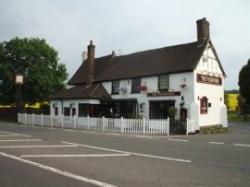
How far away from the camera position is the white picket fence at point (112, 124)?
2467 centimetres

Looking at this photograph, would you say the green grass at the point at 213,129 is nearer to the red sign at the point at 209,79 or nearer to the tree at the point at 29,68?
the red sign at the point at 209,79

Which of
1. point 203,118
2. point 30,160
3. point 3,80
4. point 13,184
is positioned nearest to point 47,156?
point 30,160

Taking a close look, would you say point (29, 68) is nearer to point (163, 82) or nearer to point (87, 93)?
point (87, 93)

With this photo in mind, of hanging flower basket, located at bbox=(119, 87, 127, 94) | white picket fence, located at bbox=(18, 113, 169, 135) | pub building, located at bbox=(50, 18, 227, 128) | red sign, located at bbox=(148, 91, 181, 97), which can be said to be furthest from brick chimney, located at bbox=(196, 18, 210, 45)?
white picket fence, located at bbox=(18, 113, 169, 135)

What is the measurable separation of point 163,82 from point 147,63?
3.92 metres

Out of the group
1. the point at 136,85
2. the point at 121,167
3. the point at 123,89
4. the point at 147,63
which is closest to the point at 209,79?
the point at 147,63

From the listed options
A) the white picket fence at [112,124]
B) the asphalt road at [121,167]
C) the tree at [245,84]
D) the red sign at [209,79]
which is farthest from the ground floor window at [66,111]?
the tree at [245,84]

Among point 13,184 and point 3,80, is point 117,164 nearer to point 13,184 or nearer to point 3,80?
point 13,184

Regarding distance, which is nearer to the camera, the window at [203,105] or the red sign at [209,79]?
the red sign at [209,79]

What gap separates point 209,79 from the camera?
30406 mm

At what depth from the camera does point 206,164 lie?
10734 millimetres

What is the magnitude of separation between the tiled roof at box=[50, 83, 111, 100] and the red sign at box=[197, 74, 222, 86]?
31.6 ft

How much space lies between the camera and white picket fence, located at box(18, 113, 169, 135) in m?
24.7

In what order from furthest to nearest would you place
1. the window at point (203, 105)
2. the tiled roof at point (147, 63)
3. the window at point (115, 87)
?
the window at point (115, 87) → the tiled roof at point (147, 63) → the window at point (203, 105)
